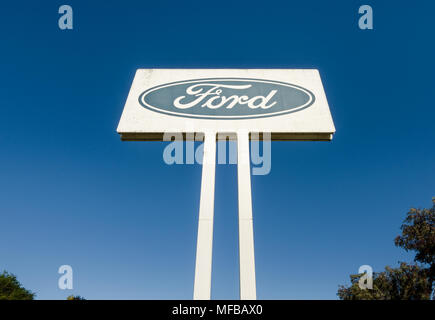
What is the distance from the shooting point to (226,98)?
8641 millimetres

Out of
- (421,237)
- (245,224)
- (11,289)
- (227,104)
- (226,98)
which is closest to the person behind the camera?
(245,224)

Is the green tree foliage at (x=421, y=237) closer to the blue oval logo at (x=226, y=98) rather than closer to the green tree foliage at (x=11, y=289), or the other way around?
the blue oval logo at (x=226, y=98)

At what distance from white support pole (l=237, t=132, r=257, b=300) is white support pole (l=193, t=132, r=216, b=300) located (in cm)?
71

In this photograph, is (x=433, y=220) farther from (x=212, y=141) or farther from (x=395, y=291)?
(x=212, y=141)

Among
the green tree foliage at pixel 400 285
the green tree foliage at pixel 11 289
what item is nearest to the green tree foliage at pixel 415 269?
the green tree foliage at pixel 400 285

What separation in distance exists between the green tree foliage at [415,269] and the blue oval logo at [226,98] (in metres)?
19.1

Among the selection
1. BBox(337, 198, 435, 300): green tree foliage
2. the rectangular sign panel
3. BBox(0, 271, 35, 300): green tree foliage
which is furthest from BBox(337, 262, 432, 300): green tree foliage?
BBox(0, 271, 35, 300): green tree foliage

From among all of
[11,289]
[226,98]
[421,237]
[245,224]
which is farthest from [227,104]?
[11,289]

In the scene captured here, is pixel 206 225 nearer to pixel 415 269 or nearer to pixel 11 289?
pixel 415 269

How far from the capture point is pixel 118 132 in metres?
7.98

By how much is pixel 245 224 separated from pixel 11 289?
37870mm

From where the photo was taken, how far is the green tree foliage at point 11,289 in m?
31.4
